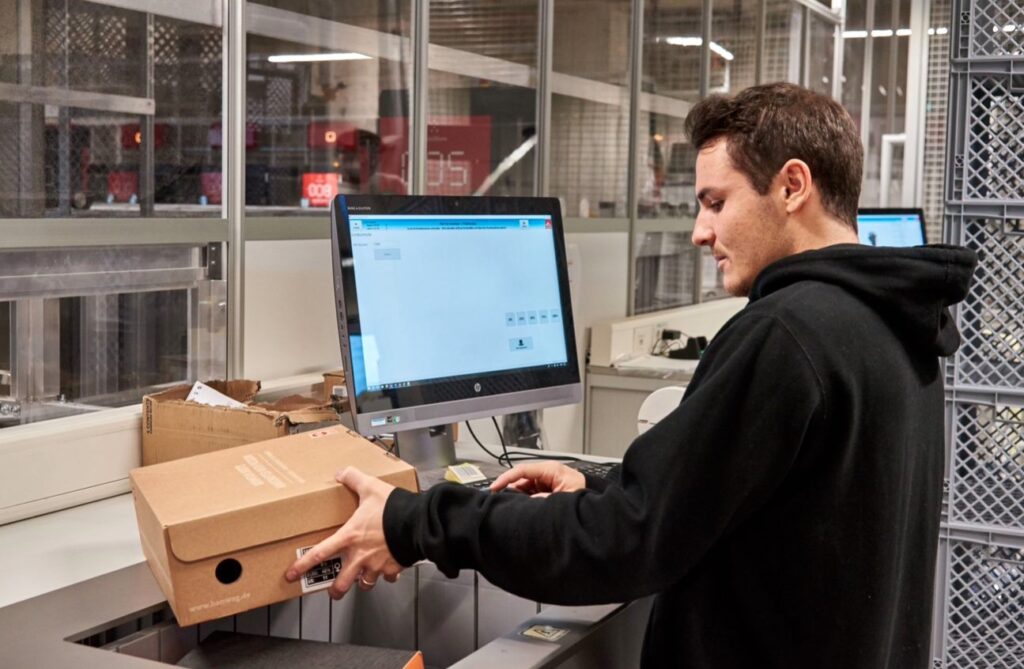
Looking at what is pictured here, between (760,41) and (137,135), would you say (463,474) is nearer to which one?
(137,135)

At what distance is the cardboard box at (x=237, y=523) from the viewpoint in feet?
4.05

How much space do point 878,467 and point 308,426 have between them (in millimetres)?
1033

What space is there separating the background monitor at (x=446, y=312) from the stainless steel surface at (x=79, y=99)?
2.04 feet

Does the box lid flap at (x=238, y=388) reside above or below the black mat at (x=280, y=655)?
above

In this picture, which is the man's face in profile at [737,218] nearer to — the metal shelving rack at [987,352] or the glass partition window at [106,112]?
the metal shelving rack at [987,352]


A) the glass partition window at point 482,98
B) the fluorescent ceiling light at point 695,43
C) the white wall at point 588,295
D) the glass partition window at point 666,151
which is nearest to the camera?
the glass partition window at point 482,98

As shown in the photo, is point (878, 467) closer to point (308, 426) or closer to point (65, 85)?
point (308, 426)

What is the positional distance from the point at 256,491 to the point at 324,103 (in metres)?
1.82

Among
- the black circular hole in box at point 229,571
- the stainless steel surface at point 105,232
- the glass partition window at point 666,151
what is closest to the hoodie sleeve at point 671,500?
the black circular hole in box at point 229,571

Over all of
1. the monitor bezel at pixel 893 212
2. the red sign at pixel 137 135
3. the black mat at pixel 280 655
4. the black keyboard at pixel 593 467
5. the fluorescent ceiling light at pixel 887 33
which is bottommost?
the black mat at pixel 280 655

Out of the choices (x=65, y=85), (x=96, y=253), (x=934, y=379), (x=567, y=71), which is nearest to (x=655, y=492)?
(x=934, y=379)

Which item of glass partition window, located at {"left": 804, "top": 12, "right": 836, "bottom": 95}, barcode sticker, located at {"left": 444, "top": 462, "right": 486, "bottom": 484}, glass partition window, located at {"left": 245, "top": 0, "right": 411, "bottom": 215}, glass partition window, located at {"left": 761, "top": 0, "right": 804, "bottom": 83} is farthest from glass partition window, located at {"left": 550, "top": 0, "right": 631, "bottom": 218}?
glass partition window, located at {"left": 804, "top": 12, "right": 836, "bottom": 95}

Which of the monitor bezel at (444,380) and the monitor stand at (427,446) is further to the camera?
the monitor stand at (427,446)

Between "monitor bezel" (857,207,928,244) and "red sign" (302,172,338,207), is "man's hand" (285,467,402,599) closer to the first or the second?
"red sign" (302,172,338,207)
